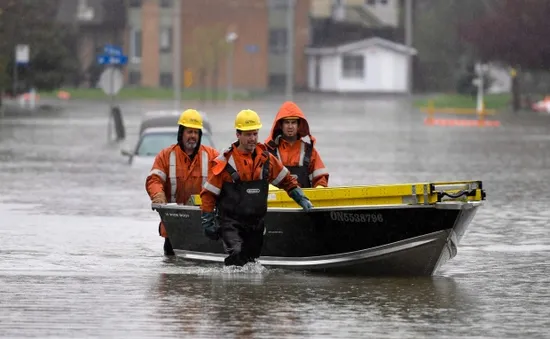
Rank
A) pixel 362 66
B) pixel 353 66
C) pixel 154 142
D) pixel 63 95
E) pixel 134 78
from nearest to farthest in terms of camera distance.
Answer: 1. pixel 154 142
2. pixel 63 95
3. pixel 362 66
4. pixel 353 66
5. pixel 134 78

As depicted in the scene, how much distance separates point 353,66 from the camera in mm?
122438

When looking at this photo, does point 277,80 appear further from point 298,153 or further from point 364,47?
Answer: point 298,153

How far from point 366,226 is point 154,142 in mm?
16677

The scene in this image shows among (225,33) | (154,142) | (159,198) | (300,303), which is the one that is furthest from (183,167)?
(225,33)

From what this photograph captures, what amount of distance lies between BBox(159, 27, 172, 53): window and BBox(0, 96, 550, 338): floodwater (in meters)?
89.0

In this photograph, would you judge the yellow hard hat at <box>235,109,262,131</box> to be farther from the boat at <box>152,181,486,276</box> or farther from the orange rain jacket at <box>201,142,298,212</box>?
the boat at <box>152,181,486,276</box>

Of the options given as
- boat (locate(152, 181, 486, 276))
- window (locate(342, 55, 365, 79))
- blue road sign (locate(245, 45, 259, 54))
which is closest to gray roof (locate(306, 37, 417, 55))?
window (locate(342, 55, 365, 79))

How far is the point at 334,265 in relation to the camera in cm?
1558

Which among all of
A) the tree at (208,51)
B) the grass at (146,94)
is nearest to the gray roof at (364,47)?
the tree at (208,51)

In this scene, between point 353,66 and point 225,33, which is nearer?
point 225,33

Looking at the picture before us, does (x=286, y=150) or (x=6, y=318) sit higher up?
(x=286, y=150)

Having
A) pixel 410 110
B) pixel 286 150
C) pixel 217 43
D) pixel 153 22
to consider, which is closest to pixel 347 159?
pixel 286 150

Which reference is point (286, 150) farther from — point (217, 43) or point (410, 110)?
point (217, 43)

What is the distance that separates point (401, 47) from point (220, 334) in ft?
361
